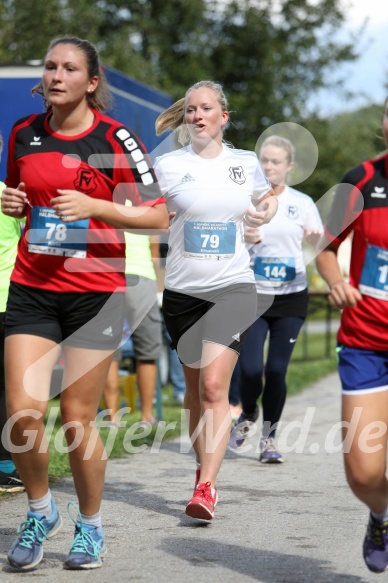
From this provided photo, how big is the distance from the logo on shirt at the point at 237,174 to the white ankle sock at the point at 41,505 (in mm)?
2132

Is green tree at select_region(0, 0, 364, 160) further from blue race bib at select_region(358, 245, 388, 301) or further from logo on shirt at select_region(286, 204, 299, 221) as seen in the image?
blue race bib at select_region(358, 245, 388, 301)

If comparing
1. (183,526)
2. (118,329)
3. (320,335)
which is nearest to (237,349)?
(183,526)

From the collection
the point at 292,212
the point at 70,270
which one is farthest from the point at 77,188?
the point at 292,212

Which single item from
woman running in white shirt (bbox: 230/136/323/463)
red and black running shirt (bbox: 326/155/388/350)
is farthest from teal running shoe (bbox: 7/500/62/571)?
woman running in white shirt (bbox: 230/136/323/463)

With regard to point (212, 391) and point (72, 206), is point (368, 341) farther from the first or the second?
point (212, 391)

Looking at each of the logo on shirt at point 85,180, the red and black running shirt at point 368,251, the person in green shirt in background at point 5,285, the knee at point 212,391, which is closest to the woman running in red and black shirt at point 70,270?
the logo on shirt at point 85,180

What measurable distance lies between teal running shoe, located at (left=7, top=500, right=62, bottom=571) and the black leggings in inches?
133

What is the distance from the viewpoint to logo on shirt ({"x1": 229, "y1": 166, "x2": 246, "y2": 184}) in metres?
6.08

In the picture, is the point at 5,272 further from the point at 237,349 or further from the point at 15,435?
the point at 15,435

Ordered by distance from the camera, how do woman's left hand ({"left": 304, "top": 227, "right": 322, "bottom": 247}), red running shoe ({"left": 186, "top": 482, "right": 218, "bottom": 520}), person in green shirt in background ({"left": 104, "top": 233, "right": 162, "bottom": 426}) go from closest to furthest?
red running shoe ({"left": 186, "top": 482, "right": 218, "bottom": 520}), woman's left hand ({"left": 304, "top": 227, "right": 322, "bottom": 247}), person in green shirt in background ({"left": 104, "top": 233, "right": 162, "bottom": 426})

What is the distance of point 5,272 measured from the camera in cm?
661

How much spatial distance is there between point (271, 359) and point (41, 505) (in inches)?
138

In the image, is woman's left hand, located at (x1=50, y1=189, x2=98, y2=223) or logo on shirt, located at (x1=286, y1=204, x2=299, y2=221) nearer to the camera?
woman's left hand, located at (x1=50, y1=189, x2=98, y2=223)

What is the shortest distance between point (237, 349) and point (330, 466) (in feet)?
6.64
